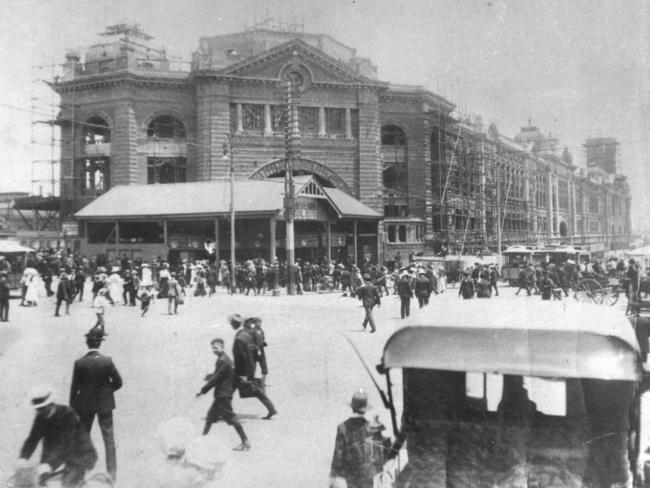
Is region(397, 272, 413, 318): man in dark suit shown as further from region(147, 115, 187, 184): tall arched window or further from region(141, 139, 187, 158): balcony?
region(141, 139, 187, 158): balcony

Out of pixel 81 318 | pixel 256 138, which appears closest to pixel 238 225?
pixel 256 138

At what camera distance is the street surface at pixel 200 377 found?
716cm

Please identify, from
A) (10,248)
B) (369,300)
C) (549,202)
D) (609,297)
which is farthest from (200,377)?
(549,202)

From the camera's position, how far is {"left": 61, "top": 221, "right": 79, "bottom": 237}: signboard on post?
46.8m

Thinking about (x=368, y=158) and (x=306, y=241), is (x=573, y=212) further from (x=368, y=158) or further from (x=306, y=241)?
(x=306, y=241)

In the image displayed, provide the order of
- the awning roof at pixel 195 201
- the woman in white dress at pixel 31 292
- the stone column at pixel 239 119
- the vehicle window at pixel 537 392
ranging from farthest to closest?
the stone column at pixel 239 119 → the awning roof at pixel 195 201 → the woman in white dress at pixel 31 292 → the vehicle window at pixel 537 392

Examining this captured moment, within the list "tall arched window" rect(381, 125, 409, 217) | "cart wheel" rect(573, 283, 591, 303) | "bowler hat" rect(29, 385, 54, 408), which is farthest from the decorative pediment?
"bowler hat" rect(29, 385, 54, 408)

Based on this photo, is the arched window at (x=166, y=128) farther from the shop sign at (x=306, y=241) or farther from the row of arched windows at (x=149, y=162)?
the shop sign at (x=306, y=241)

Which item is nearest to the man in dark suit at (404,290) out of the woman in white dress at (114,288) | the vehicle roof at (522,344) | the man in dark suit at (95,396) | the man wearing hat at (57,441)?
the woman in white dress at (114,288)

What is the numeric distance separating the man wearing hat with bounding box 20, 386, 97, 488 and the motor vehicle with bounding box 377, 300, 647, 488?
116 inches

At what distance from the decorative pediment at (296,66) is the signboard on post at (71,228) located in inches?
617

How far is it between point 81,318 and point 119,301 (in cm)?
443

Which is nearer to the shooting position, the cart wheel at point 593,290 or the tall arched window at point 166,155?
the cart wheel at point 593,290

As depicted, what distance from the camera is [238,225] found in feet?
126
